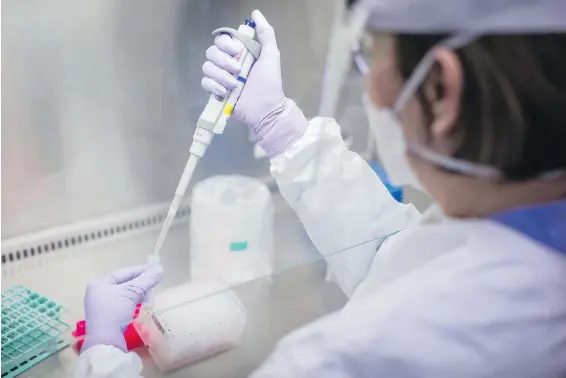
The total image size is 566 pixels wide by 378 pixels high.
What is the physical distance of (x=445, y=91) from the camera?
0.66 meters

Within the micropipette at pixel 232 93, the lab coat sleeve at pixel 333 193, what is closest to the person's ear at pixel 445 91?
the lab coat sleeve at pixel 333 193

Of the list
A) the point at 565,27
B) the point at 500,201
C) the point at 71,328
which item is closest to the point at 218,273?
the point at 71,328

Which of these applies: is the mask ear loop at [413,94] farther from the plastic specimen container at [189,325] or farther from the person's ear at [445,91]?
the plastic specimen container at [189,325]

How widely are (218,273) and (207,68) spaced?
0.41 metres

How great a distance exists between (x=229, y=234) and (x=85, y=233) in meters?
0.30

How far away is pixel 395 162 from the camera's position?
2.72ft

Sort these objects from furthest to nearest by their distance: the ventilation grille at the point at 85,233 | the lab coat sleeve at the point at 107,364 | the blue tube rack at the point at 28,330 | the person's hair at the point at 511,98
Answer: the ventilation grille at the point at 85,233, the blue tube rack at the point at 28,330, the lab coat sleeve at the point at 107,364, the person's hair at the point at 511,98

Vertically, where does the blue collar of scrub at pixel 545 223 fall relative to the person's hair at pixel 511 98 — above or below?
below

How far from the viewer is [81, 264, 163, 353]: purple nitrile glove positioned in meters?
0.92

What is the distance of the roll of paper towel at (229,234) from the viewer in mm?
1311

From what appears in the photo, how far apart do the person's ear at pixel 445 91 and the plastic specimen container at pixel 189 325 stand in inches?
16.1

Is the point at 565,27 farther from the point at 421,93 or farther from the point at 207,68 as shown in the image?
the point at 207,68

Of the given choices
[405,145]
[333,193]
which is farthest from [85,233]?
[405,145]

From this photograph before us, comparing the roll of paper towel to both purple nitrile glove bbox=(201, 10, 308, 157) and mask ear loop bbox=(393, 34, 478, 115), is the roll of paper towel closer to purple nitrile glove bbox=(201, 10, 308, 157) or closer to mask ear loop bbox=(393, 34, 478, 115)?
purple nitrile glove bbox=(201, 10, 308, 157)
